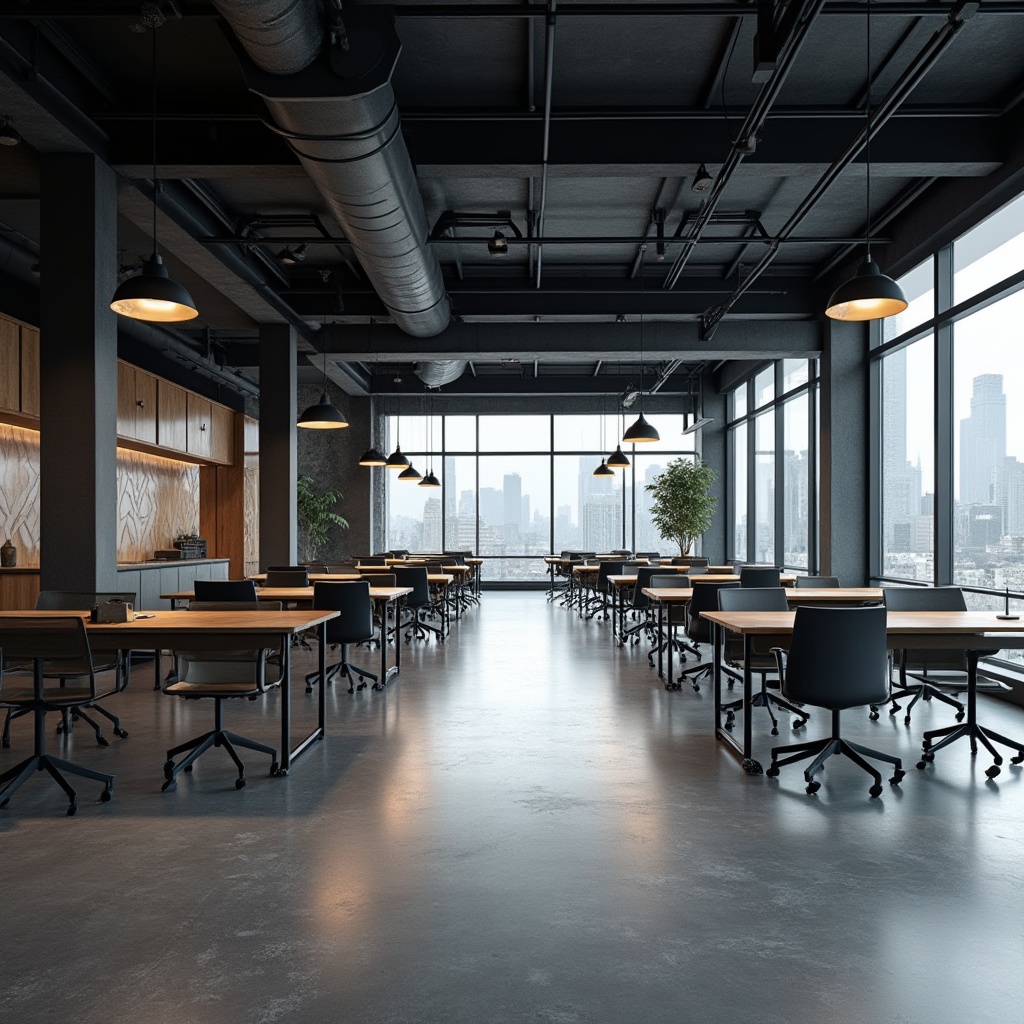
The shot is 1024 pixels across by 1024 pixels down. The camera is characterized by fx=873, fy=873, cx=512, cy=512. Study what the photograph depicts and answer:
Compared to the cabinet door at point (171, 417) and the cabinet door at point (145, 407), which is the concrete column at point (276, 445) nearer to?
the cabinet door at point (145, 407)

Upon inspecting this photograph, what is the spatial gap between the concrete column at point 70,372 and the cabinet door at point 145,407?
5.23 metres

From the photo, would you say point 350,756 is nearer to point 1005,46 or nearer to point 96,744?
point 96,744

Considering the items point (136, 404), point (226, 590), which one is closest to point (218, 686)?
point (226, 590)

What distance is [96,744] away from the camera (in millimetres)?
5047

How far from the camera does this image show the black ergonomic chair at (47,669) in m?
3.81

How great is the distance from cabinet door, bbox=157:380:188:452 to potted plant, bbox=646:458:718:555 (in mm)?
7328

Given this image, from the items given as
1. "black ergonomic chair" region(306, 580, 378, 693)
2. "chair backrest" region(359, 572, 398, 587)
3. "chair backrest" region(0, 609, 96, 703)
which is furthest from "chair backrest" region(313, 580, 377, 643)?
"chair backrest" region(359, 572, 398, 587)

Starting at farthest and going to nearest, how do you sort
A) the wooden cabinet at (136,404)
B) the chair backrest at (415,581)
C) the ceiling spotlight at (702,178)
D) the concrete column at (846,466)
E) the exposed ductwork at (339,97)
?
the wooden cabinet at (136,404) → the concrete column at (846,466) → the chair backrest at (415,581) → the ceiling spotlight at (702,178) → the exposed ductwork at (339,97)

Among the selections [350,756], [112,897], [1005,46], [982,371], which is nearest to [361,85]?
[350,756]

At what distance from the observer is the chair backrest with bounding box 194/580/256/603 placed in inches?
254

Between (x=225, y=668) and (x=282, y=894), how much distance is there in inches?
75.6

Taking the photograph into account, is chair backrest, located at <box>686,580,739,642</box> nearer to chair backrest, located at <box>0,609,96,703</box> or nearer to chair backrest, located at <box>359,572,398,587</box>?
chair backrest, located at <box>359,572,398,587</box>

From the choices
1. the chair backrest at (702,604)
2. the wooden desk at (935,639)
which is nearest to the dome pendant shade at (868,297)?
the wooden desk at (935,639)

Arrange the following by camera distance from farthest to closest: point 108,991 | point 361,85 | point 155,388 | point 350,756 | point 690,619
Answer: point 155,388, point 690,619, point 350,756, point 361,85, point 108,991
